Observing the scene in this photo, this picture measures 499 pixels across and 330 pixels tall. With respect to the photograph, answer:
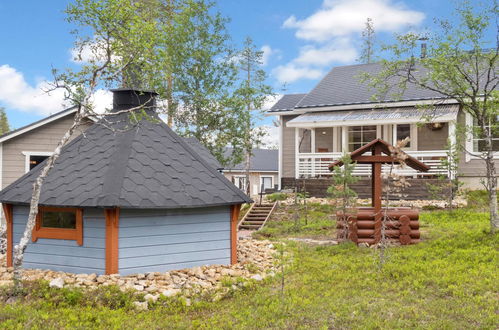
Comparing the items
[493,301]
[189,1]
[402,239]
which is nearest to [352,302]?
[493,301]

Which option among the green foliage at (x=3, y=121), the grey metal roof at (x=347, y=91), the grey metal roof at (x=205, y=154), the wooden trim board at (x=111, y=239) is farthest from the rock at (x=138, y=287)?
the green foliage at (x=3, y=121)

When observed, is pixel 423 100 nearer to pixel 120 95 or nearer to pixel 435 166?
pixel 435 166

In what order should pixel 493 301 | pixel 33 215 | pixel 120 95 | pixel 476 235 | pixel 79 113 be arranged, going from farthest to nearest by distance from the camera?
pixel 476 235, pixel 120 95, pixel 79 113, pixel 33 215, pixel 493 301

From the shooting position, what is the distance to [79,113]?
8117 millimetres

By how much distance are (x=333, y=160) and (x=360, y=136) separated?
2.88 m

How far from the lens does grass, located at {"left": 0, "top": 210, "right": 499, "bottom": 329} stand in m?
6.41

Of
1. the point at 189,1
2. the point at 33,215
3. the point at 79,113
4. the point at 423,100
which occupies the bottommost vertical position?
the point at 33,215

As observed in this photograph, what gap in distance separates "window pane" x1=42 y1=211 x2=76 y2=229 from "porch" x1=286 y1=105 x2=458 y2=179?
1289cm

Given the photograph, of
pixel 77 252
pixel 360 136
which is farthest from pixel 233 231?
pixel 360 136

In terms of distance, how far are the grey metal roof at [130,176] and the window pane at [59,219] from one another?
Result: 0.40 meters

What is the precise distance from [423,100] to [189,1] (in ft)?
37.4

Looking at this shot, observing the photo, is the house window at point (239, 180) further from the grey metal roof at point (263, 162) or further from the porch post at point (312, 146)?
the porch post at point (312, 146)

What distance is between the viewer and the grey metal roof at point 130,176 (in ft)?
27.3

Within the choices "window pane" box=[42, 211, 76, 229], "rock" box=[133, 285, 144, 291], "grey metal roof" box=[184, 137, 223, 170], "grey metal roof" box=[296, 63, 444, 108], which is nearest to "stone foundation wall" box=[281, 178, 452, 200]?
"grey metal roof" box=[184, 137, 223, 170]
